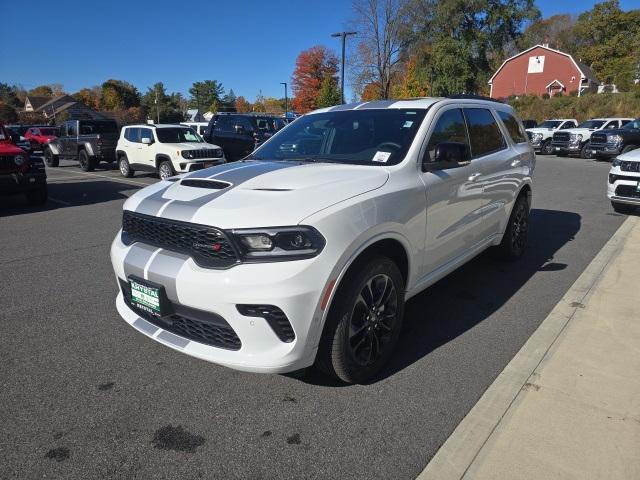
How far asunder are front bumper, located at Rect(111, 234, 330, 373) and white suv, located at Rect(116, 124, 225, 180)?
10.6 metres

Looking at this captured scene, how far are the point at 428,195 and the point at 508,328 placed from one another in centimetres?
138

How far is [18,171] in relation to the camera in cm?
881

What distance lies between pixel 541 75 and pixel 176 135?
56021mm

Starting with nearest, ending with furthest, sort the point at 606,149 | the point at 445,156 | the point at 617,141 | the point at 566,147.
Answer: the point at 445,156 → the point at 617,141 → the point at 606,149 → the point at 566,147

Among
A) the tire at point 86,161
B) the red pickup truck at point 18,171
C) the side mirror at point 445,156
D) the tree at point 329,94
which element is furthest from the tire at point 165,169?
the tree at point 329,94

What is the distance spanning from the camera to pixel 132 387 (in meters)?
2.89

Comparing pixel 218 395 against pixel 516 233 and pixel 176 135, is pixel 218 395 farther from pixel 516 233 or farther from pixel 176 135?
pixel 176 135

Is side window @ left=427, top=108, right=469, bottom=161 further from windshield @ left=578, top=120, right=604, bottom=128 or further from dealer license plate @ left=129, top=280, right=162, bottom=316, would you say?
windshield @ left=578, top=120, right=604, bottom=128

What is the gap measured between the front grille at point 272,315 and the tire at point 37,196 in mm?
8911

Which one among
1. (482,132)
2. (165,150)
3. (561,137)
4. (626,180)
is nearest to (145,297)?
(482,132)

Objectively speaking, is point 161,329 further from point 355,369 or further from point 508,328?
point 508,328

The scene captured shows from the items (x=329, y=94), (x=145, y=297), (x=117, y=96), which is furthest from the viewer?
(x=117, y=96)

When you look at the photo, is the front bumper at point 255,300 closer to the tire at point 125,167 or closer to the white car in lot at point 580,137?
the tire at point 125,167

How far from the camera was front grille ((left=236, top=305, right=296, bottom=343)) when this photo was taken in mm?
2360
